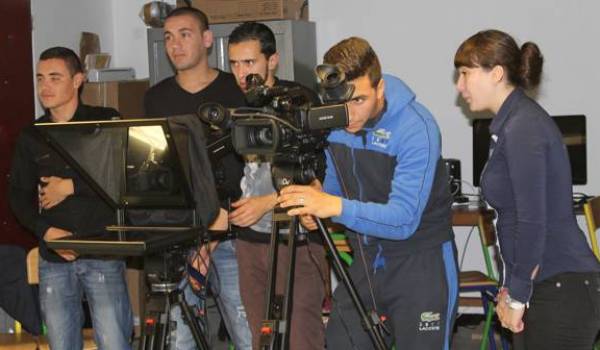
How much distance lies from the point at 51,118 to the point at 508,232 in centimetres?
205

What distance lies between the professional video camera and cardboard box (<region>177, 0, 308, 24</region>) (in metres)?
3.22

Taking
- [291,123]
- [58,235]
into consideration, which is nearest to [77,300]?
[58,235]

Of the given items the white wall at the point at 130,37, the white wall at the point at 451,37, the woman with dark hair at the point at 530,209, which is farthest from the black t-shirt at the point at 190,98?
the white wall at the point at 130,37

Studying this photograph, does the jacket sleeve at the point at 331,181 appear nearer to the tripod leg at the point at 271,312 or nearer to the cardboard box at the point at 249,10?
the tripod leg at the point at 271,312

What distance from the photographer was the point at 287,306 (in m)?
2.59

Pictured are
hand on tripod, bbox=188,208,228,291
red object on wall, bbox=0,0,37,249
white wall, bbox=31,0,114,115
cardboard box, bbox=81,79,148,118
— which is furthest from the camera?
cardboard box, bbox=81,79,148,118

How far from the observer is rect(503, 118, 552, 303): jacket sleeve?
2484 mm

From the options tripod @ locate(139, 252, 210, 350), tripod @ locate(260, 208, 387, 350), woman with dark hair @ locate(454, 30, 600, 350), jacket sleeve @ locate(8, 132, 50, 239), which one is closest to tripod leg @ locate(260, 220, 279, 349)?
tripod @ locate(260, 208, 387, 350)

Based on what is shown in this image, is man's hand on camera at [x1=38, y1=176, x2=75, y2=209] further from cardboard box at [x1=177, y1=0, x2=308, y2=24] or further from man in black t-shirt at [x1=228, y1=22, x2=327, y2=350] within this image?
cardboard box at [x1=177, y1=0, x2=308, y2=24]

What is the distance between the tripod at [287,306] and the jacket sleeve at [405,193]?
0.38ft

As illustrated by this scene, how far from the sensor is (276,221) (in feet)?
8.53

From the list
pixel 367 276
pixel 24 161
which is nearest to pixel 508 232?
pixel 367 276

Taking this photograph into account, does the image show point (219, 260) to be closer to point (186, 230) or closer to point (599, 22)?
point (186, 230)

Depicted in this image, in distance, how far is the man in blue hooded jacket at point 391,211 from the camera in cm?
255
